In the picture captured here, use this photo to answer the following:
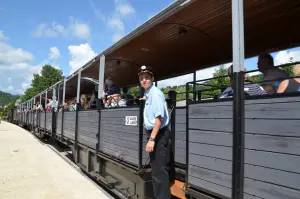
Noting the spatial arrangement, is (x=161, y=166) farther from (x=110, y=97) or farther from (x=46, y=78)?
(x=46, y=78)

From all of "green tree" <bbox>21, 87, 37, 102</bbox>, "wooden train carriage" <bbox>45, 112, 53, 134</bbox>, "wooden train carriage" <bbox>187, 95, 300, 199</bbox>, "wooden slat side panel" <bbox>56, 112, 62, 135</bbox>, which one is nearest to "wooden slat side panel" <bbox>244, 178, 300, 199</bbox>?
"wooden train carriage" <bbox>187, 95, 300, 199</bbox>

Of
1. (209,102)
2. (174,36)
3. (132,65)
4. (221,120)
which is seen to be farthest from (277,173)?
(132,65)

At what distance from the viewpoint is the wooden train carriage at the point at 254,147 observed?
7.22 feet

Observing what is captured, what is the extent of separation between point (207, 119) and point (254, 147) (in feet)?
2.18

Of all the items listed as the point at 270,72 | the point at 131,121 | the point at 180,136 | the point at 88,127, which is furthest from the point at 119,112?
the point at 270,72

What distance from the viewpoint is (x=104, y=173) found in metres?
6.03

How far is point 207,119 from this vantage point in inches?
121

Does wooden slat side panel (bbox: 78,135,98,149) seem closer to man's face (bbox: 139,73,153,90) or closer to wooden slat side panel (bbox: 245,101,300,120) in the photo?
man's face (bbox: 139,73,153,90)

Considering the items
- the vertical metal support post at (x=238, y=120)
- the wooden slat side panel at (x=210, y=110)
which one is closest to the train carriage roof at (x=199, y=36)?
the vertical metal support post at (x=238, y=120)

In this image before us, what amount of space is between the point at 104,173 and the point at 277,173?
427 cm

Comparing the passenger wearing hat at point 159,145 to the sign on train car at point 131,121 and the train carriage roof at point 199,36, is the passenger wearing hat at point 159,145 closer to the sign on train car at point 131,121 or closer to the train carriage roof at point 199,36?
the sign on train car at point 131,121

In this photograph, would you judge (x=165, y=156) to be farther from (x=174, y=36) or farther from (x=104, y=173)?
(x=104, y=173)

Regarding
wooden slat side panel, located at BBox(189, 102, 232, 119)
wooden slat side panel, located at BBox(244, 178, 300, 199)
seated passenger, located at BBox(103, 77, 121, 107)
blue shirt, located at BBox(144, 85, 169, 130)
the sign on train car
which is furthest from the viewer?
seated passenger, located at BBox(103, 77, 121, 107)

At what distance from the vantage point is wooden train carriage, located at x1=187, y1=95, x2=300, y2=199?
2201mm
